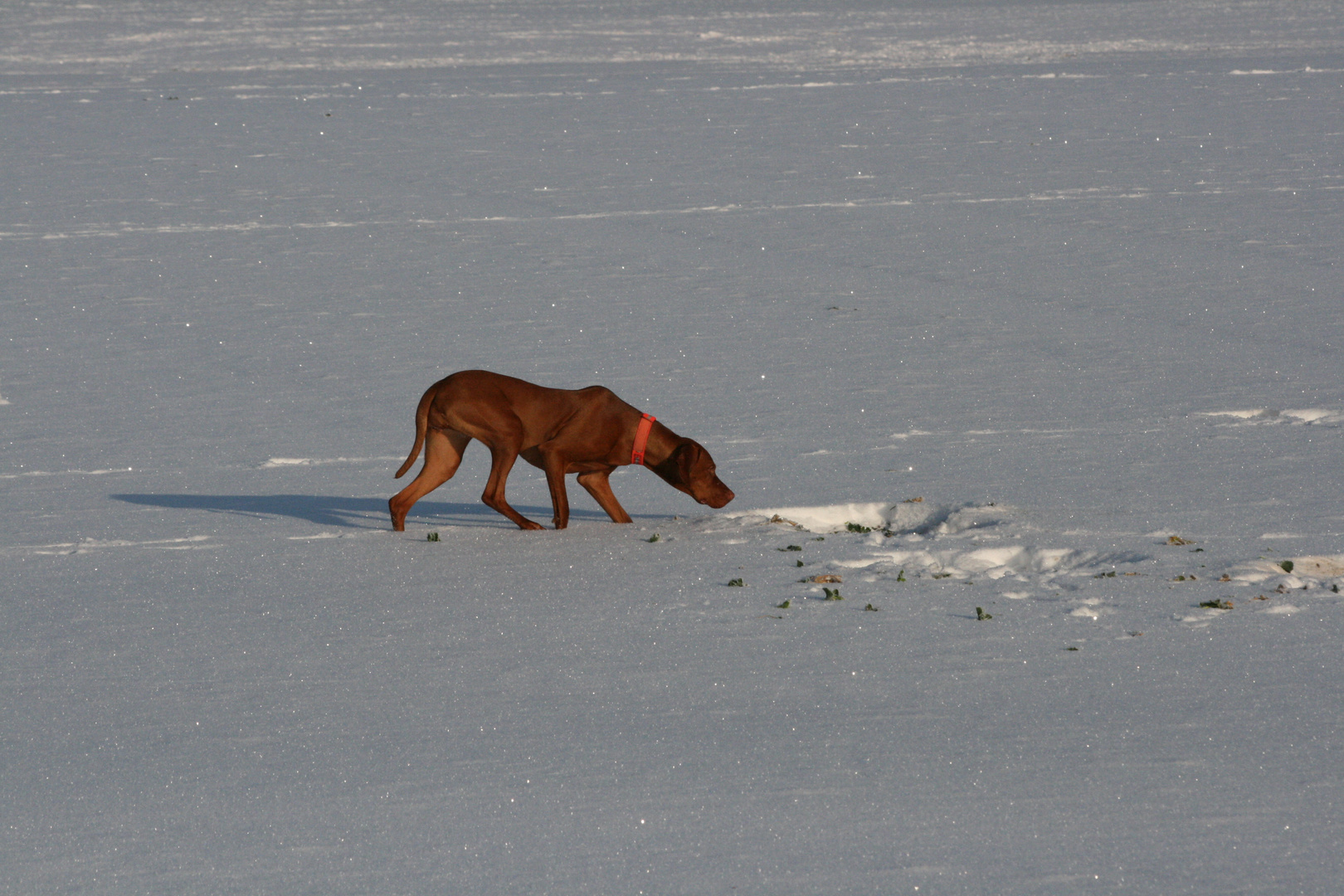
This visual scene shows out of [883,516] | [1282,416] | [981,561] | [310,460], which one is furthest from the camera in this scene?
[1282,416]

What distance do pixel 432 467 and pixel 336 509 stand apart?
2.40 feet

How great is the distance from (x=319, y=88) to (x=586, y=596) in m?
19.6

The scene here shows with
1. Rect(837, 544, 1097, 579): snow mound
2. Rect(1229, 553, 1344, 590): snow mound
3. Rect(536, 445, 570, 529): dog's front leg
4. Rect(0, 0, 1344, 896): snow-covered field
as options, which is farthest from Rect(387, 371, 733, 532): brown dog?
Rect(1229, 553, 1344, 590): snow mound

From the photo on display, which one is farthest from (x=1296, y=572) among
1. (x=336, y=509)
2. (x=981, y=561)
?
(x=336, y=509)

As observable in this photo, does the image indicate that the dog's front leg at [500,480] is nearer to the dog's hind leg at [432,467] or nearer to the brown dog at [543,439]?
the brown dog at [543,439]

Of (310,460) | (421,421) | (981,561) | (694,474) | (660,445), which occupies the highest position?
(421,421)

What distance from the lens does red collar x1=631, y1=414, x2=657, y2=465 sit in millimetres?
7047

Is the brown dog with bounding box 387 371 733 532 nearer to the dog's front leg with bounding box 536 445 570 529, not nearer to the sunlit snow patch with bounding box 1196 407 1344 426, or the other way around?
the dog's front leg with bounding box 536 445 570 529

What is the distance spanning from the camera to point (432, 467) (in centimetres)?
716

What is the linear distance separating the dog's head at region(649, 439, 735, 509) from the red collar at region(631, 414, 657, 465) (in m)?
0.13

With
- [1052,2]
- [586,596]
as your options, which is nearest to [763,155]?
[586,596]

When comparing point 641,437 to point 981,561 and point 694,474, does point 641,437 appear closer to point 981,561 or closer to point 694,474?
point 694,474

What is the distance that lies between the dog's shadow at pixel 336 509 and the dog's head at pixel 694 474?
1.85 feet

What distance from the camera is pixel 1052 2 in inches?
1606
